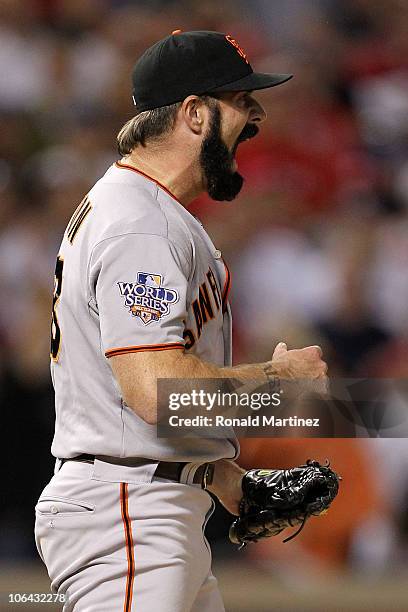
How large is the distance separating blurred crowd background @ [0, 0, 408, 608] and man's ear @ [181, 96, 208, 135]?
5.79ft

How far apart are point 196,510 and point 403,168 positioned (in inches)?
107

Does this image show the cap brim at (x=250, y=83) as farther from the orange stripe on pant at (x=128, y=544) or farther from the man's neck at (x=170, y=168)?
the orange stripe on pant at (x=128, y=544)

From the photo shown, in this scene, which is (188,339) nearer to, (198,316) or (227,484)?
(198,316)

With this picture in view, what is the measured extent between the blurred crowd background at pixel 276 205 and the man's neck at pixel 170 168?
1.72m

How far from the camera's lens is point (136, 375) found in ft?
4.82

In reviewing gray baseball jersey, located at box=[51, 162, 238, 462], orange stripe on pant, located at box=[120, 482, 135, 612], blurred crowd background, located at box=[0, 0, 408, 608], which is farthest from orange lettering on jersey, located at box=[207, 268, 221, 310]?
blurred crowd background, located at box=[0, 0, 408, 608]

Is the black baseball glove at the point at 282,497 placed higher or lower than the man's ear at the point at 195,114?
lower

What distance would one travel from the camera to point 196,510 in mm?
1661

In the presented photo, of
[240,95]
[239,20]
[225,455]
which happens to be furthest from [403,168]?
[225,455]

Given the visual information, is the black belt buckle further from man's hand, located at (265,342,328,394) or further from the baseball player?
man's hand, located at (265,342,328,394)

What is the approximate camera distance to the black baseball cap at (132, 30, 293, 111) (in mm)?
1795

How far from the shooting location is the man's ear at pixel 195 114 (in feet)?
5.91

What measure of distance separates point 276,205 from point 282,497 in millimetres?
2290

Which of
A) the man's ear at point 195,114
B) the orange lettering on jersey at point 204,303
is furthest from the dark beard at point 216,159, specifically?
the orange lettering on jersey at point 204,303
